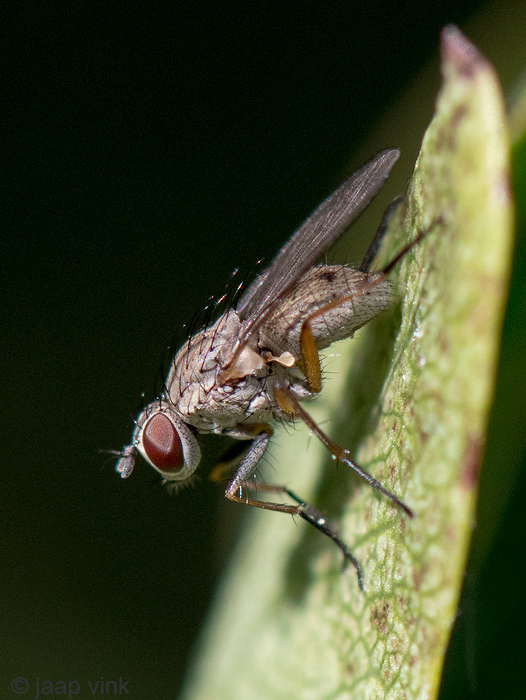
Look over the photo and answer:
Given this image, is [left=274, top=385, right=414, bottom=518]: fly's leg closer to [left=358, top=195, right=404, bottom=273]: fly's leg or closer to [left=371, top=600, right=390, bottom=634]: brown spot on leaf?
[left=371, top=600, right=390, bottom=634]: brown spot on leaf

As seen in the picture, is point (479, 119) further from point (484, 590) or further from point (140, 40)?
point (140, 40)

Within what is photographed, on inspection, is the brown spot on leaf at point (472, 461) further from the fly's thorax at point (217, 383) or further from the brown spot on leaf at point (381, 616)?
the fly's thorax at point (217, 383)

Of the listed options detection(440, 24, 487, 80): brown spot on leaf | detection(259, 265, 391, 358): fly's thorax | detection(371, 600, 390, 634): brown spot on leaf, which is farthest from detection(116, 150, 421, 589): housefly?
detection(440, 24, 487, 80): brown spot on leaf

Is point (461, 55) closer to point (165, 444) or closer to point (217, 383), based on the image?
point (217, 383)

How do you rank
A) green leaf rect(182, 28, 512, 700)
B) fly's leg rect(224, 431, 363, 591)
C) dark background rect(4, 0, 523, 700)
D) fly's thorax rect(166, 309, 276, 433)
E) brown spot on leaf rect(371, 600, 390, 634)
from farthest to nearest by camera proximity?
dark background rect(4, 0, 523, 700)
fly's thorax rect(166, 309, 276, 433)
fly's leg rect(224, 431, 363, 591)
brown spot on leaf rect(371, 600, 390, 634)
green leaf rect(182, 28, 512, 700)

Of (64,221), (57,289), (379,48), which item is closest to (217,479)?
(57,289)

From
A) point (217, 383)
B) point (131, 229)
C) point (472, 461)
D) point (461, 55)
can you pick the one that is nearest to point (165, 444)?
point (217, 383)
